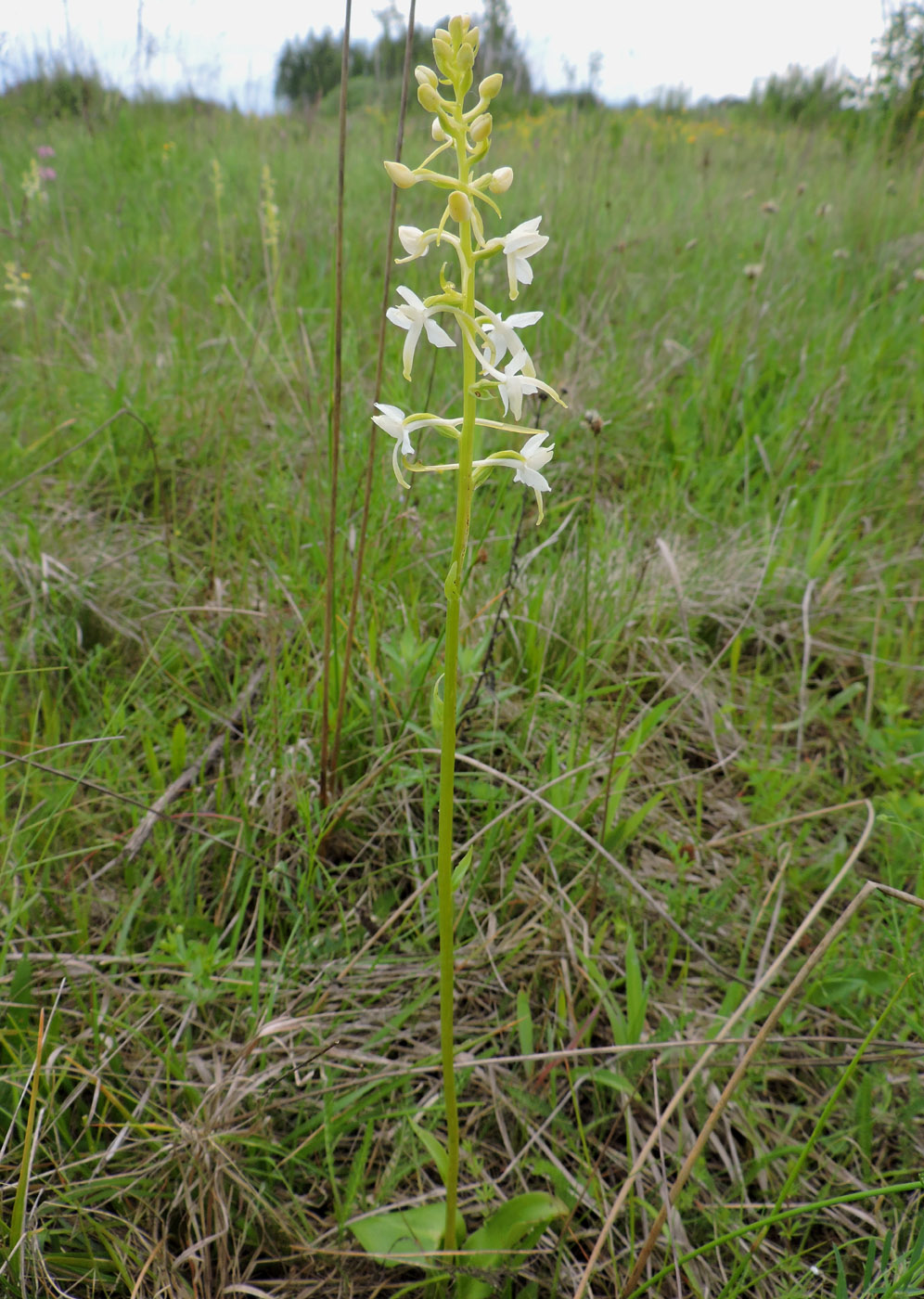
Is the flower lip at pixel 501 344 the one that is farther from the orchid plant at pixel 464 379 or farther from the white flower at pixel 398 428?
the white flower at pixel 398 428

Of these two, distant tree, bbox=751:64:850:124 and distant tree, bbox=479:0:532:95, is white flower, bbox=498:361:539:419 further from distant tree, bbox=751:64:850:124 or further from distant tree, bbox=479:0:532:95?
distant tree, bbox=751:64:850:124

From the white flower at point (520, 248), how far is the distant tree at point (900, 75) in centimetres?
563

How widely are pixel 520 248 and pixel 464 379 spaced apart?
0.68 ft

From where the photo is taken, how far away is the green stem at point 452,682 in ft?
3.06

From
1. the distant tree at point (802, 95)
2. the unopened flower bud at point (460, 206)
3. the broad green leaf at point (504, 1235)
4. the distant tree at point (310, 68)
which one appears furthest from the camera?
the distant tree at point (802, 95)

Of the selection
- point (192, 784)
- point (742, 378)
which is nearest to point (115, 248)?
point (742, 378)

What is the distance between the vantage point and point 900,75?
Answer: 19.9 feet

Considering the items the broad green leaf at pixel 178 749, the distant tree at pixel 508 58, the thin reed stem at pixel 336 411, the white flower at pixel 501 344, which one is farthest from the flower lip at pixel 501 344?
the distant tree at pixel 508 58

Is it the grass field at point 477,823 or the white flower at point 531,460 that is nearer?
the white flower at point 531,460

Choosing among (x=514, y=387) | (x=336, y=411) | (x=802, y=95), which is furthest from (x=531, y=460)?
(x=802, y=95)

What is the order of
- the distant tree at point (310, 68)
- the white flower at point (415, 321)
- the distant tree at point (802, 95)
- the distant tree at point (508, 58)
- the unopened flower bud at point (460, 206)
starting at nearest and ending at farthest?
1. the unopened flower bud at point (460, 206)
2. the white flower at point (415, 321)
3. the distant tree at point (310, 68)
4. the distant tree at point (508, 58)
5. the distant tree at point (802, 95)

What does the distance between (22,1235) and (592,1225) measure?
0.85 m

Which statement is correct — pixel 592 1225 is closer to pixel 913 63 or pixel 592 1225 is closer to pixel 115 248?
pixel 115 248

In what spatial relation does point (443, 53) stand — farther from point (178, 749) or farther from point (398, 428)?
point (178, 749)
